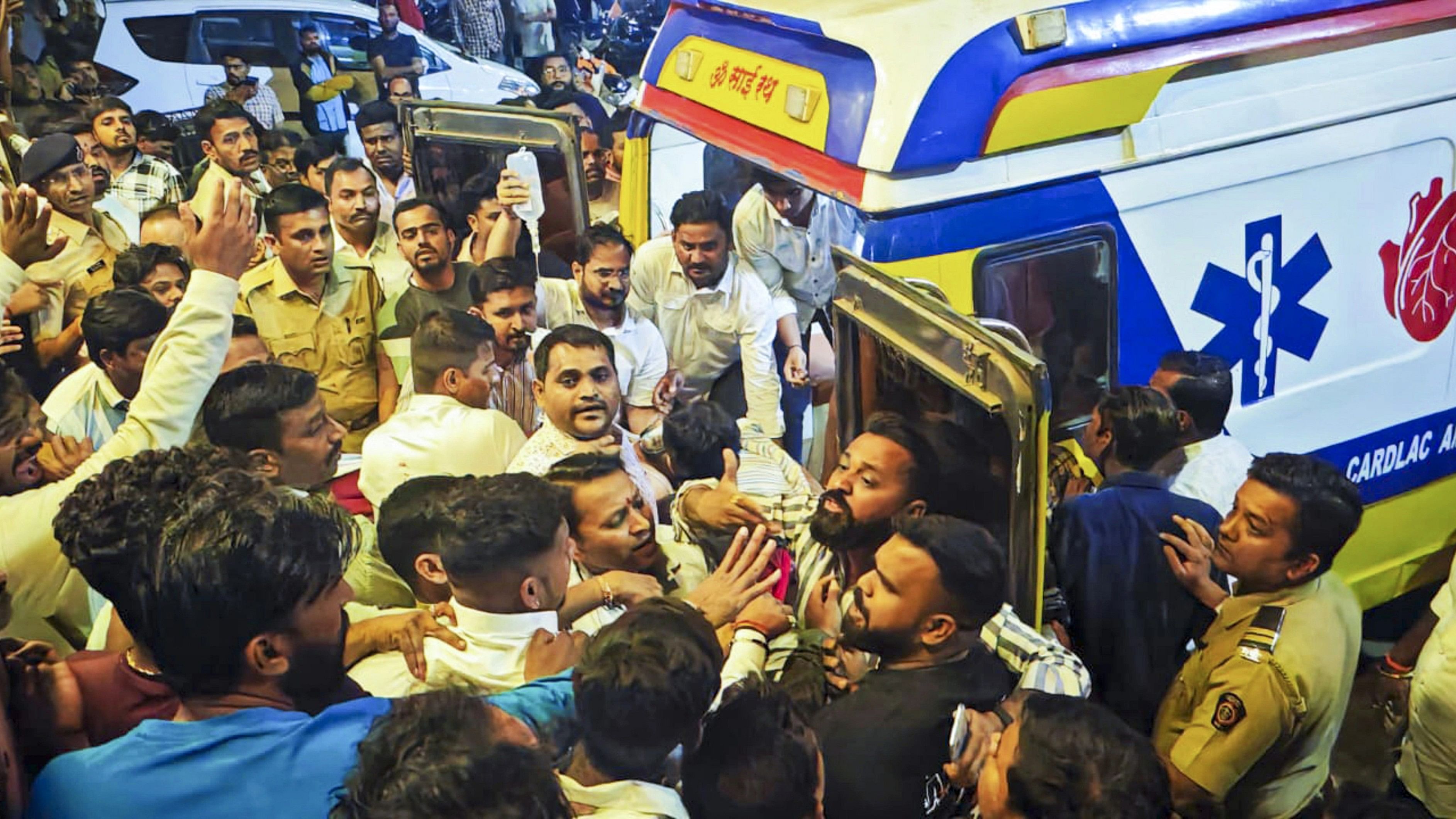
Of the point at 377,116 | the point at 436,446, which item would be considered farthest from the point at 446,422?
the point at 377,116

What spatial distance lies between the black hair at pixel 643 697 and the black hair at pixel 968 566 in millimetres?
435

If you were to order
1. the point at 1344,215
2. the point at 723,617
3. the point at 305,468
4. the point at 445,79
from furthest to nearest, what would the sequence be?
the point at 445,79 < the point at 1344,215 < the point at 305,468 < the point at 723,617

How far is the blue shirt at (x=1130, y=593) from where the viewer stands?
2572mm

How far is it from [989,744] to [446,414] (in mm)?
1342

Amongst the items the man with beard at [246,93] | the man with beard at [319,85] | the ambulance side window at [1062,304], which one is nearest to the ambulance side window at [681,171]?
the ambulance side window at [1062,304]

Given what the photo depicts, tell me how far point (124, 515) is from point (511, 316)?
1.30 metres

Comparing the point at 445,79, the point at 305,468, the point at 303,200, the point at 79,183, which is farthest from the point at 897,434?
the point at 445,79

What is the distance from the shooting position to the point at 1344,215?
2865mm

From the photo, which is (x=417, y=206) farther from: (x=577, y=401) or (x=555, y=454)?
(x=555, y=454)

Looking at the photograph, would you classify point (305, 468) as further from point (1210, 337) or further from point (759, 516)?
point (1210, 337)

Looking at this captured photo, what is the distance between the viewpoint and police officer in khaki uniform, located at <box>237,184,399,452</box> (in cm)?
357

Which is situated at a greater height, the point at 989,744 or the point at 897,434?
the point at 897,434

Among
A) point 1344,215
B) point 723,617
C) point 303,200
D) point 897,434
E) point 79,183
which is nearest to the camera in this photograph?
point 723,617

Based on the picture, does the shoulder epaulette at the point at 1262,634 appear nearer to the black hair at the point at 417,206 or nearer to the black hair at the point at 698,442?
the black hair at the point at 698,442
